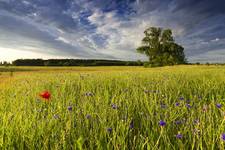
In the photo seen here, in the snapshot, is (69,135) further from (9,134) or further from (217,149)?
(217,149)

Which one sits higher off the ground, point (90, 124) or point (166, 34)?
point (166, 34)

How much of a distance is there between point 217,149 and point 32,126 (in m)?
1.75

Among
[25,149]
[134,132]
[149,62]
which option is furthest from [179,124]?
[149,62]

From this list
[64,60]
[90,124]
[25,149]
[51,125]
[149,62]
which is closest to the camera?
[25,149]

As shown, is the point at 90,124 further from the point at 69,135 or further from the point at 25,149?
the point at 25,149

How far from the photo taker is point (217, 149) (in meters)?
1.92

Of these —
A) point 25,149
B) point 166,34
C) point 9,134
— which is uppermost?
point 166,34

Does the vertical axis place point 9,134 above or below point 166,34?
below

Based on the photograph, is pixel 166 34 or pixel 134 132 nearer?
pixel 134 132

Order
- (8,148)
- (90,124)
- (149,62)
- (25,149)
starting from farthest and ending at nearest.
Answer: (149,62) < (90,124) < (25,149) < (8,148)

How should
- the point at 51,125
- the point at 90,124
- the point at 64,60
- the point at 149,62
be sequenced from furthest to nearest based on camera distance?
the point at 64,60 < the point at 149,62 < the point at 90,124 < the point at 51,125

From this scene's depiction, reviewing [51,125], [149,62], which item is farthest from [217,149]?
[149,62]

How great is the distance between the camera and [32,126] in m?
2.37

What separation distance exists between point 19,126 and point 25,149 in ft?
1.08
